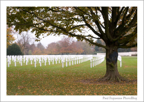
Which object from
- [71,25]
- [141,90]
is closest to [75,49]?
[71,25]

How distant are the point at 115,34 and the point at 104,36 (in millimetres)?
789

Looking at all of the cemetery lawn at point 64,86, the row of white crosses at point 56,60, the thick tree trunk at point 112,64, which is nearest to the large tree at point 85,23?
the thick tree trunk at point 112,64

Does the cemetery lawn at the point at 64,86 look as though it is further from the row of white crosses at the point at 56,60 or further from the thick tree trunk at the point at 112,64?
the row of white crosses at the point at 56,60

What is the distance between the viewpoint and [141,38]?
828cm

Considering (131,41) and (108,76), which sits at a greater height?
(131,41)

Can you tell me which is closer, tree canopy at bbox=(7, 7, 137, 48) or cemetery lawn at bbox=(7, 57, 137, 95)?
cemetery lawn at bbox=(7, 57, 137, 95)

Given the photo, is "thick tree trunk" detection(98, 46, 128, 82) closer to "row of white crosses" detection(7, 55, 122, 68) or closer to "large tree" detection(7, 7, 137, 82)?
"large tree" detection(7, 7, 137, 82)

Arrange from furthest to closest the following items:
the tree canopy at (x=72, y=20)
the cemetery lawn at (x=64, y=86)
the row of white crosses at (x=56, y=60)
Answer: the row of white crosses at (x=56, y=60) < the tree canopy at (x=72, y=20) < the cemetery lawn at (x=64, y=86)

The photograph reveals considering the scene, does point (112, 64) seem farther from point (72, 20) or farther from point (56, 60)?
point (56, 60)

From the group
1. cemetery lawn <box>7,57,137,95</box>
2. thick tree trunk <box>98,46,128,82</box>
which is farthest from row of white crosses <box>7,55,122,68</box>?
thick tree trunk <box>98,46,128,82</box>

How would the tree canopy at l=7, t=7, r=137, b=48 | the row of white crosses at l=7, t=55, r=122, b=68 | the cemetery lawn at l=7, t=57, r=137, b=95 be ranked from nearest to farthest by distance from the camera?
the cemetery lawn at l=7, t=57, r=137, b=95
the tree canopy at l=7, t=7, r=137, b=48
the row of white crosses at l=7, t=55, r=122, b=68

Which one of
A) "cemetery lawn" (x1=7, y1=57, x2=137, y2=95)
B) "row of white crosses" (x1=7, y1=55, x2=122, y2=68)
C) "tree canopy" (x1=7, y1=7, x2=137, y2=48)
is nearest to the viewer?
"cemetery lawn" (x1=7, y1=57, x2=137, y2=95)

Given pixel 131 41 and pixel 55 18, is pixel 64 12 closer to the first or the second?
pixel 55 18

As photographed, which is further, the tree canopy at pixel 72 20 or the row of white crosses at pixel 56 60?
the row of white crosses at pixel 56 60
